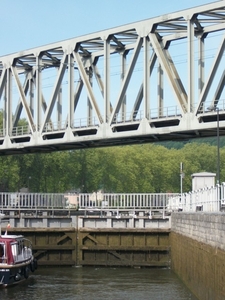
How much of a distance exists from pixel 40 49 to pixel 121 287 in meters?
42.3

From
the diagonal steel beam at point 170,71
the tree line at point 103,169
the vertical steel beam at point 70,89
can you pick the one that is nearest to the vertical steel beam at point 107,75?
the vertical steel beam at point 70,89

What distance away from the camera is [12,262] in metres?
44.6

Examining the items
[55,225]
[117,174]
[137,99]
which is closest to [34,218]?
[55,225]

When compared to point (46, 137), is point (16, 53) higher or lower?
higher

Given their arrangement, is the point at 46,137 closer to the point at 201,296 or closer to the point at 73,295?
the point at 73,295

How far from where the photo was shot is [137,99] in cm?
7300

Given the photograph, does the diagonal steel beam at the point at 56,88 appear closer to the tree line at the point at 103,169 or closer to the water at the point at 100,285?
the water at the point at 100,285

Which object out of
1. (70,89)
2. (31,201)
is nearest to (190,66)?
(31,201)

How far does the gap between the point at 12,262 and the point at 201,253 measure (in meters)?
13.5

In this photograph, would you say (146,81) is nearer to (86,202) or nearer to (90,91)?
(90,91)

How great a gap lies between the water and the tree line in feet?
205

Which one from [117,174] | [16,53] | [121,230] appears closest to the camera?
[121,230]

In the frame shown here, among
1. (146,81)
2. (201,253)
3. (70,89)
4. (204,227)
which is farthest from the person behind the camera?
(70,89)

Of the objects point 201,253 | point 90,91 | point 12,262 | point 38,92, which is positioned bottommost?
point 12,262
